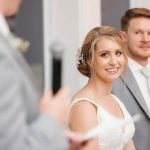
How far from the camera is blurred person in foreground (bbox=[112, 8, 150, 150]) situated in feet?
7.64

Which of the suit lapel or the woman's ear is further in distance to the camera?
the woman's ear

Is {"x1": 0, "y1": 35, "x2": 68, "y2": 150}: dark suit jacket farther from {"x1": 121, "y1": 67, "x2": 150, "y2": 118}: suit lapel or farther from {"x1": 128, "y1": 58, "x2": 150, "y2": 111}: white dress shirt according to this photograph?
{"x1": 128, "y1": 58, "x2": 150, "y2": 111}: white dress shirt

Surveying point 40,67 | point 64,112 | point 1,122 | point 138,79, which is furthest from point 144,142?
point 1,122

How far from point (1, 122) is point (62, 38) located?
7.33 ft

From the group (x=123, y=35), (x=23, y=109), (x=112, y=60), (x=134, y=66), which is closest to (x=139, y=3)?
(x=123, y=35)

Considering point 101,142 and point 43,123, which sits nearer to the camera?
point 43,123

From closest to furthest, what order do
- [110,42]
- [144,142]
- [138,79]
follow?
[110,42]
[144,142]
[138,79]

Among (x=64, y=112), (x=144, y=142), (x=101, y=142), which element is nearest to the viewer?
(x=64, y=112)

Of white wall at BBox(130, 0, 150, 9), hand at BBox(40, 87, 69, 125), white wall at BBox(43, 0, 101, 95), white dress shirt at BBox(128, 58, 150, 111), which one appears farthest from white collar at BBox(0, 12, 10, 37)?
white wall at BBox(130, 0, 150, 9)

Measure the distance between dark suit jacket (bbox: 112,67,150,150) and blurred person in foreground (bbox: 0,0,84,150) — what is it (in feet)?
4.21

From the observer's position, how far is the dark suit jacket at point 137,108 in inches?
91.3

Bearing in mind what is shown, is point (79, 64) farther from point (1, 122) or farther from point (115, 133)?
point (1, 122)

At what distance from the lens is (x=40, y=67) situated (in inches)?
120

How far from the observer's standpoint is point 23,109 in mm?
950
